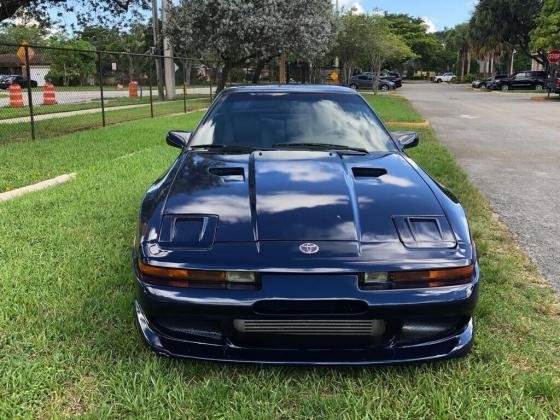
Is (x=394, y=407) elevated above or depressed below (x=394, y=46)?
below

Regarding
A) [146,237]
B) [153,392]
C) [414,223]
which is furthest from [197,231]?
[414,223]

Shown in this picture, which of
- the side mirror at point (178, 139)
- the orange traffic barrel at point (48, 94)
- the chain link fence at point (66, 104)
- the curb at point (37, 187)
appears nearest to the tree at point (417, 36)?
the chain link fence at point (66, 104)

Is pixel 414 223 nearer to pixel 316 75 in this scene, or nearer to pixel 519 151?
pixel 519 151

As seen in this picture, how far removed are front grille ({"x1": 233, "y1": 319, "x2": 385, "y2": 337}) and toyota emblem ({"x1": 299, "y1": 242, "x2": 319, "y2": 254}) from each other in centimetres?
30

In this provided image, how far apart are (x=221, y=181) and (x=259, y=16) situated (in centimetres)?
2122

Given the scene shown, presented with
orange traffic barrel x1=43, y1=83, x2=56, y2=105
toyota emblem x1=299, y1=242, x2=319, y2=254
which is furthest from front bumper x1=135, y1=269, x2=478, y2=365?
orange traffic barrel x1=43, y1=83, x2=56, y2=105

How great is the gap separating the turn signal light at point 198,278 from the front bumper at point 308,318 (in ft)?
0.10

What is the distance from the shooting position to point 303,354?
2.48 m

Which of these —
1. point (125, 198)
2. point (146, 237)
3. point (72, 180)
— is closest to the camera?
point (146, 237)

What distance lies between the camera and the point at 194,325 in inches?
99.4

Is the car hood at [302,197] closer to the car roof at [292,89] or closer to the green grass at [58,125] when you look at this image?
the car roof at [292,89]

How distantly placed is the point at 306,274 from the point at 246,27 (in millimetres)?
21967

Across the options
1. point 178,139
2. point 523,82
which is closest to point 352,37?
point 523,82

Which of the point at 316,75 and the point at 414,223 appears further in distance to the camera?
the point at 316,75
